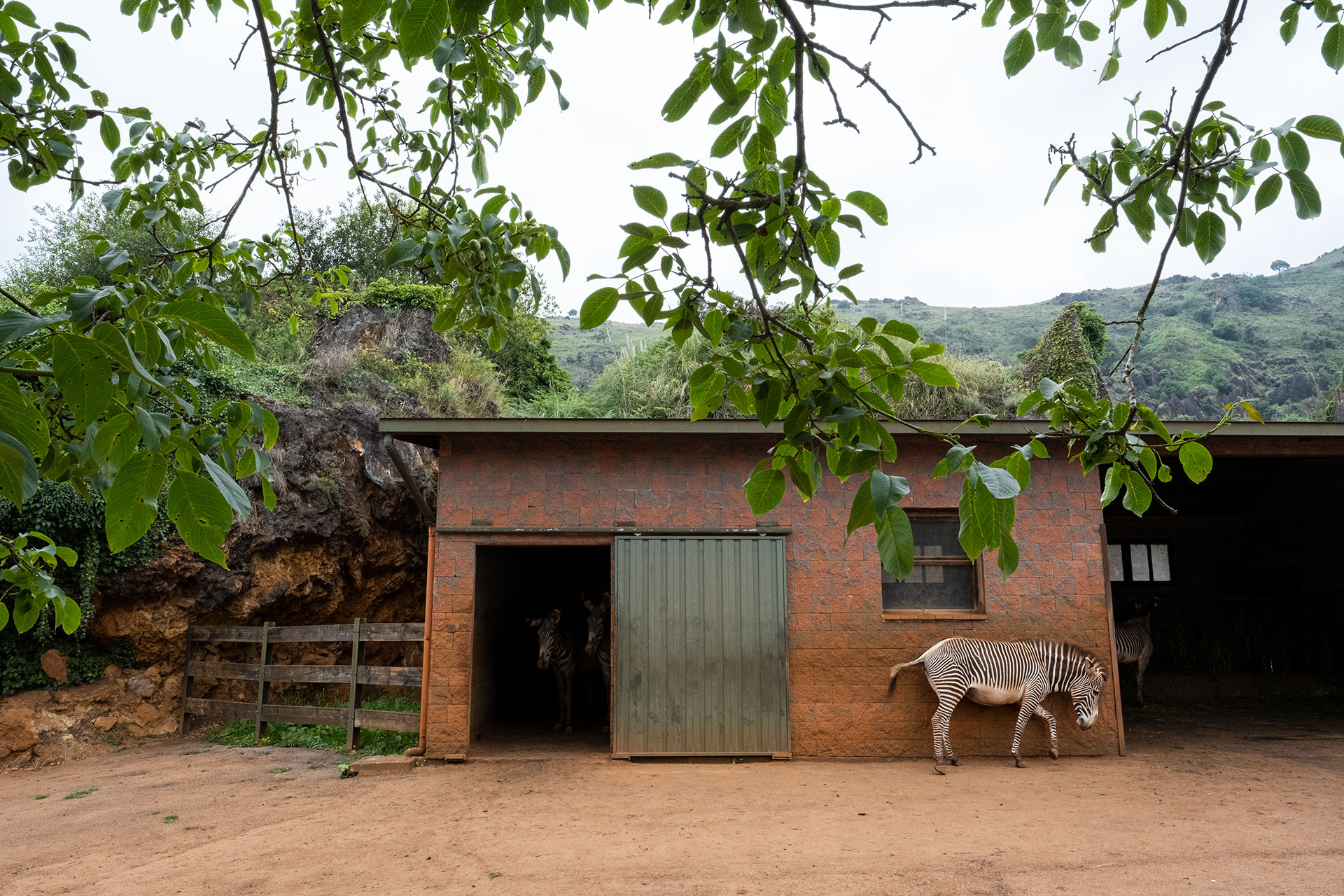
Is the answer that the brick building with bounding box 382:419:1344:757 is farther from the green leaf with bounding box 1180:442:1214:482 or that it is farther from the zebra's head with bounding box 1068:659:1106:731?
the green leaf with bounding box 1180:442:1214:482

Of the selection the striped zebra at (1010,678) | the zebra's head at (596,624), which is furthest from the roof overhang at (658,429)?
the zebra's head at (596,624)

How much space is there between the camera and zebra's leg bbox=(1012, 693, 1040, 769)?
7.58 meters

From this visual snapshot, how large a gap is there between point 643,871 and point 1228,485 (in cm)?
1395

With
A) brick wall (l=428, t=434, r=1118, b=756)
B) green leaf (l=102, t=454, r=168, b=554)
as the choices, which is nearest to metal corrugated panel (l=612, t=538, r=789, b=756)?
brick wall (l=428, t=434, r=1118, b=756)

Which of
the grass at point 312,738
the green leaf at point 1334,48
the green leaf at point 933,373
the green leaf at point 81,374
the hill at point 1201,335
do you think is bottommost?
the grass at point 312,738

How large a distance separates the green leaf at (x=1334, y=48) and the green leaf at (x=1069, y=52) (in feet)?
1.59

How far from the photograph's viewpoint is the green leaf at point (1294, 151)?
152 cm

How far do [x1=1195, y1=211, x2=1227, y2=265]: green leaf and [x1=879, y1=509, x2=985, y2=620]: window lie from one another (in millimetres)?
6586

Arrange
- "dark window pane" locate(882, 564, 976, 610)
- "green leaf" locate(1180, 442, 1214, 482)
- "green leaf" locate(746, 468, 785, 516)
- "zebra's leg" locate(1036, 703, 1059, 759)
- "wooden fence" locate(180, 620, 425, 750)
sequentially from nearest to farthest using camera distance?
"green leaf" locate(746, 468, 785, 516) < "green leaf" locate(1180, 442, 1214, 482) < "zebra's leg" locate(1036, 703, 1059, 759) < "wooden fence" locate(180, 620, 425, 750) < "dark window pane" locate(882, 564, 976, 610)

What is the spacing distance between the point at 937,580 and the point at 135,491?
8.15m

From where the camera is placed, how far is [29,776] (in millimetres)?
7988

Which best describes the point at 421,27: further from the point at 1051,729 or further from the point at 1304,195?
the point at 1051,729

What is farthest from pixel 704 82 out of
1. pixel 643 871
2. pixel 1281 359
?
pixel 1281 359

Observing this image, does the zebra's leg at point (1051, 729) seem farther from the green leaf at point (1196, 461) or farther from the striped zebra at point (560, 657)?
the green leaf at point (1196, 461)
